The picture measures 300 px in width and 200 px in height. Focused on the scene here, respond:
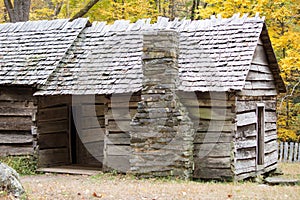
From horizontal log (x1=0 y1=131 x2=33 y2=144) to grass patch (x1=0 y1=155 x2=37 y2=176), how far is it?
1.53 feet

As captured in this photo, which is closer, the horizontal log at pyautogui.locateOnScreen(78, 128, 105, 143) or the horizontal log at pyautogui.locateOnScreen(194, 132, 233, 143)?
the horizontal log at pyautogui.locateOnScreen(194, 132, 233, 143)

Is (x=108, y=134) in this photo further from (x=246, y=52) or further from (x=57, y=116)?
(x=246, y=52)

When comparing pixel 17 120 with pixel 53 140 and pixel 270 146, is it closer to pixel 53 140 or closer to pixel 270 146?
pixel 53 140

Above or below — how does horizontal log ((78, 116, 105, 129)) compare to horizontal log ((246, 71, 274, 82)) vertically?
below

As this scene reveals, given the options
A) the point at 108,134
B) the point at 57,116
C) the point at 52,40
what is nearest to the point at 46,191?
the point at 108,134

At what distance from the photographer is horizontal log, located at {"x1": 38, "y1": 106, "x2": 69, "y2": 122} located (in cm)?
1519

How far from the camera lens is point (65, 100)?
16172 millimetres

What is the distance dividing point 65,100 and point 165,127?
15.0 ft

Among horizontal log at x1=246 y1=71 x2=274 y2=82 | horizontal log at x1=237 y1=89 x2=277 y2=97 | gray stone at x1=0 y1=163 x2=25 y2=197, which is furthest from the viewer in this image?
horizontal log at x1=246 y1=71 x2=274 y2=82

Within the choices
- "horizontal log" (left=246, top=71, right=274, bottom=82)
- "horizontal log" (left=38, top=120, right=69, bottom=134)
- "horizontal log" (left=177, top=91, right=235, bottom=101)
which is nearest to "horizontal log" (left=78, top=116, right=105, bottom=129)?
"horizontal log" (left=38, top=120, right=69, bottom=134)

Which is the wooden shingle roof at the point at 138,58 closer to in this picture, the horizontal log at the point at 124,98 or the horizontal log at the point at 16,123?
the horizontal log at the point at 124,98

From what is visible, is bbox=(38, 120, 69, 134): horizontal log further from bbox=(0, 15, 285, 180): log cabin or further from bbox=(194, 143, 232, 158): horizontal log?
bbox=(194, 143, 232, 158): horizontal log

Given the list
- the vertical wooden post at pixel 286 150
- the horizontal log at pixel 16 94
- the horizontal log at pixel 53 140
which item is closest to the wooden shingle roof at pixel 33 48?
the horizontal log at pixel 16 94

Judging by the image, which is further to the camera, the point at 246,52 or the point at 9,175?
the point at 246,52
